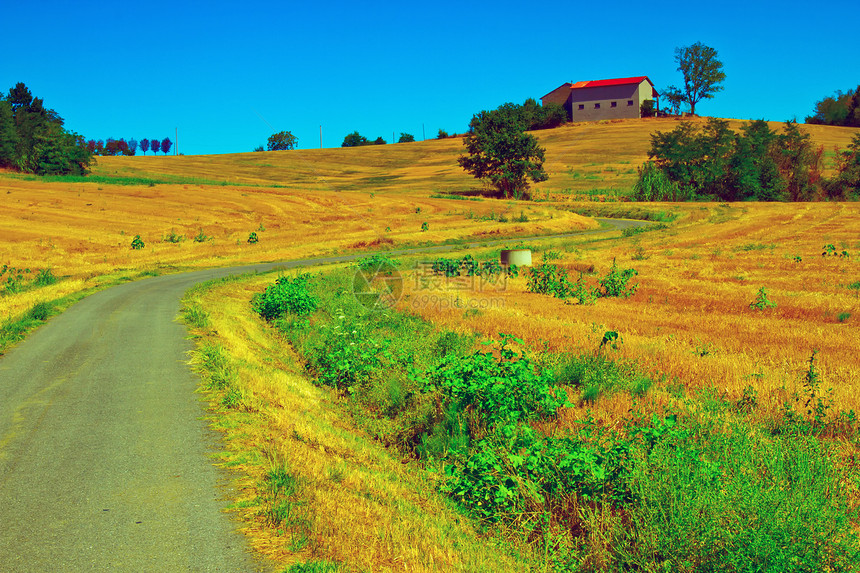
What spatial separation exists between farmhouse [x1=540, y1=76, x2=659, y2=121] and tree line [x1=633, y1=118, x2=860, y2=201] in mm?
53492

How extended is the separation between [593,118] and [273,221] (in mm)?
92227

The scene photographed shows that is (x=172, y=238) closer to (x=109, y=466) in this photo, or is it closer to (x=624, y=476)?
(x=109, y=466)

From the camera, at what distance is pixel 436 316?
53.1 feet

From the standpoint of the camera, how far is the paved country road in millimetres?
5043

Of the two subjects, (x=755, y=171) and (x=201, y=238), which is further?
(x=755, y=171)

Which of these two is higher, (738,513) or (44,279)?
(44,279)

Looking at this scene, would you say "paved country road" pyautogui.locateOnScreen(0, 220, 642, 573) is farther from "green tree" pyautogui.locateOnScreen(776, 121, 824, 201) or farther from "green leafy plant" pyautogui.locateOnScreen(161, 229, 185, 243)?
"green tree" pyautogui.locateOnScreen(776, 121, 824, 201)

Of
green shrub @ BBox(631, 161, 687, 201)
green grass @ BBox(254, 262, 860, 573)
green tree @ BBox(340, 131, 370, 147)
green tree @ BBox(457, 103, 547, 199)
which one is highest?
green tree @ BBox(340, 131, 370, 147)

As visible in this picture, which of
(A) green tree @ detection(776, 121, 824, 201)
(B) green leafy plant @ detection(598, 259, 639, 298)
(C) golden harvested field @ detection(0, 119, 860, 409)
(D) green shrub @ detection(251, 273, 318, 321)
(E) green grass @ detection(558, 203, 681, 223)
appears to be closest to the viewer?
(C) golden harvested field @ detection(0, 119, 860, 409)

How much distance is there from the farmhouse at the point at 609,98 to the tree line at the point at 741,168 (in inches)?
2106

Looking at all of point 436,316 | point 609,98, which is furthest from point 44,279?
point 609,98

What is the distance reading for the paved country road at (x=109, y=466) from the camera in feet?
16.5

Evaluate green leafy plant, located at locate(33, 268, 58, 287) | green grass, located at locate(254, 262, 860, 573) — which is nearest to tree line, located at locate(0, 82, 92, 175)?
green leafy plant, located at locate(33, 268, 58, 287)

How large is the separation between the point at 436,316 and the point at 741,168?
62.0m
